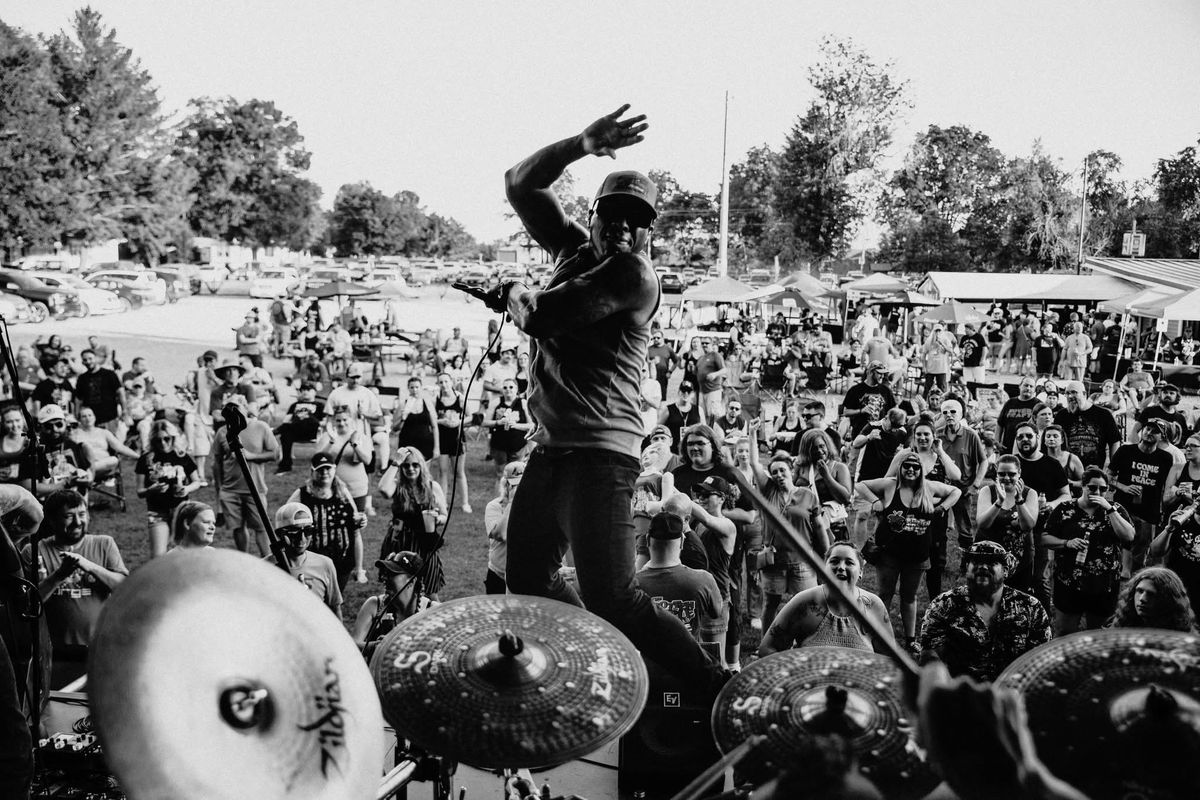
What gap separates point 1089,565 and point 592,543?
15.0ft

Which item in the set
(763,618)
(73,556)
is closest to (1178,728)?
(763,618)

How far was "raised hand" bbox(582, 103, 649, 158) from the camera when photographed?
2938mm

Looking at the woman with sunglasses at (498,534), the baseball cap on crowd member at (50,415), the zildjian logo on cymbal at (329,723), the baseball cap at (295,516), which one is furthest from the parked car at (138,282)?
the zildjian logo on cymbal at (329,723)

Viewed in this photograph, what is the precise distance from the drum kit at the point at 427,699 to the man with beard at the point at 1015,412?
7.97 meters

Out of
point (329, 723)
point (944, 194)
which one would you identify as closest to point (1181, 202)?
point (944, 194)

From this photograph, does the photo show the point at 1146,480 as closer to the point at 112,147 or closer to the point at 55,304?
the point at 55,304

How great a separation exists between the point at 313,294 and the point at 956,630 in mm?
20486

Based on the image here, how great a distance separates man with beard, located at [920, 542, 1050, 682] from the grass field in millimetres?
2121

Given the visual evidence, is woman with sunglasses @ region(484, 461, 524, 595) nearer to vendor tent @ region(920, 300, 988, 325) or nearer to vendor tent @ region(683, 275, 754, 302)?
vendor tent @ region(683, 275, 754, 302)

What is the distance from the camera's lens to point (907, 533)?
7.04 meters

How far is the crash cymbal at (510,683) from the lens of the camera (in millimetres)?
2508

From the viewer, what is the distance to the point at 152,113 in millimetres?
53219

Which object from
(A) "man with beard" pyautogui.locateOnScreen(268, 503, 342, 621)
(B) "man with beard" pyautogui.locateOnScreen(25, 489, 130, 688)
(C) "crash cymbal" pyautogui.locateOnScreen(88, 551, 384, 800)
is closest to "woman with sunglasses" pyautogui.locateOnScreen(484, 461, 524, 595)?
(A) "man with beard" pyautogui.locateOnScreen(268, 503, 342, 621)

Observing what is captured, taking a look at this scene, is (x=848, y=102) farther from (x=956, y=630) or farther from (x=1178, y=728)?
(x=1178, y=728)
